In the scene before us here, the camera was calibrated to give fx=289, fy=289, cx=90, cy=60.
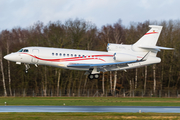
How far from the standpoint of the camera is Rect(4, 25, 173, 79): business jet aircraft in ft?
109

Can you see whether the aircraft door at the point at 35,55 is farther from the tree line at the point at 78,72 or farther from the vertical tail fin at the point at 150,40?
the tree line at the point at 78,72

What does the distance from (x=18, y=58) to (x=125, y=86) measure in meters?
38.1

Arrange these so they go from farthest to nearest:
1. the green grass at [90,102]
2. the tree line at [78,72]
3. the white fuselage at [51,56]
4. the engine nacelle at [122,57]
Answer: the tree line at [78,72]
the green grass at [90,102]
the engine nacelle at [122,57]
the white fuselage at [51,56]

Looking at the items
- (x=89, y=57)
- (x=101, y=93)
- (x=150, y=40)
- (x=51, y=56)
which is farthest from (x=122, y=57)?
(x=101, y=93)

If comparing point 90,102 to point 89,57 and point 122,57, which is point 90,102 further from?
point 122,57

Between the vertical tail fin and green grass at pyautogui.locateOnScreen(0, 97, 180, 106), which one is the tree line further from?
the vertical tail fin

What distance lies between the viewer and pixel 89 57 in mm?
34438

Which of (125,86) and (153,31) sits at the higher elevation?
(153,31)

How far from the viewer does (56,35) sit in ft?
198

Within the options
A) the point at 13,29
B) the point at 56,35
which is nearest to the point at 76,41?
the point at 56,35

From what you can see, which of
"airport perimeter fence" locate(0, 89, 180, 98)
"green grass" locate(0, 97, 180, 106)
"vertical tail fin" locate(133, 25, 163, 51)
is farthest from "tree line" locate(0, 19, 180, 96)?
"vertical tail fin" locate(133, 25, 163, 51)

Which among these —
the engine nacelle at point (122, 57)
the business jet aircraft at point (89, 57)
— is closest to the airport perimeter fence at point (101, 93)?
the business jet aircraft at point (89, 57)

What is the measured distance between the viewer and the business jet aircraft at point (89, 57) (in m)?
33.3

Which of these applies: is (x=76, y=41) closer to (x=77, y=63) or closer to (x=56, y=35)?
(x=56, y=35)
